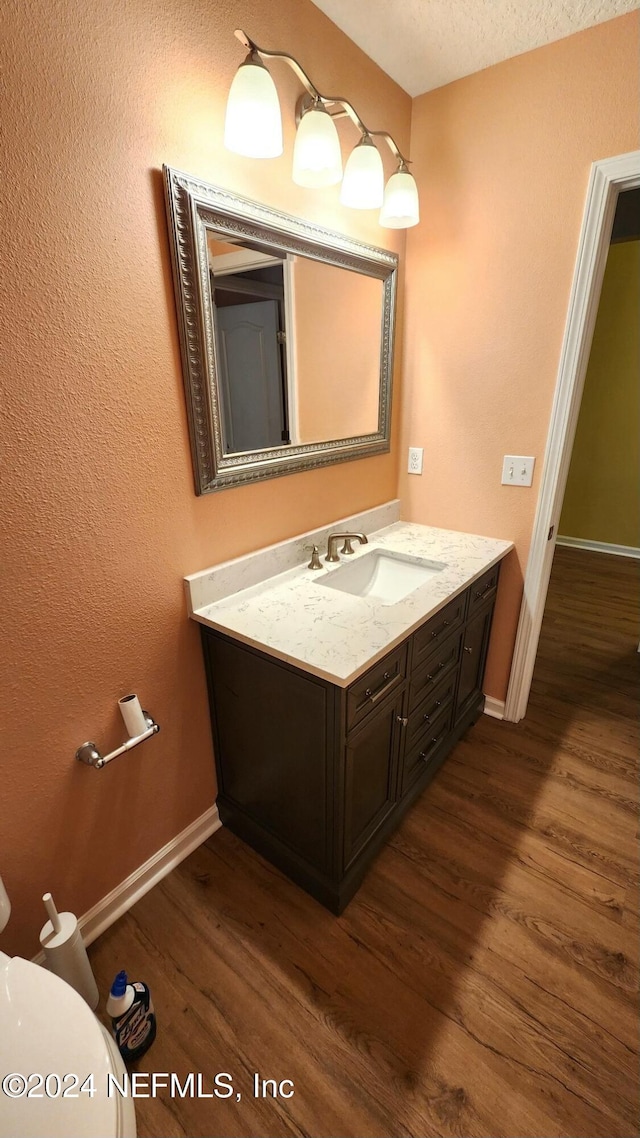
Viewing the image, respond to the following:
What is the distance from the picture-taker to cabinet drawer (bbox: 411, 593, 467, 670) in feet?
4.93

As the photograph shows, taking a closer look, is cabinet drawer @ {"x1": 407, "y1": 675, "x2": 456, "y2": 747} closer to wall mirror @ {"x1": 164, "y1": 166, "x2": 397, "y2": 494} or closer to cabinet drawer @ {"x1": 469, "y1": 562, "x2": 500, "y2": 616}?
cabinet drawer @ {"x1": 469, "y1": 562, "x2": 500, "y2": 616}

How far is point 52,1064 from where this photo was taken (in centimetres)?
79

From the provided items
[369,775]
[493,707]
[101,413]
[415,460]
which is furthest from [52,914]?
[415,460]

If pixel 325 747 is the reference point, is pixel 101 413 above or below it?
above

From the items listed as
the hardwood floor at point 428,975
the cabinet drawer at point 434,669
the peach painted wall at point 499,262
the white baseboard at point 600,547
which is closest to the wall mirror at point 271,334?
the peach painted wall at point 499,262

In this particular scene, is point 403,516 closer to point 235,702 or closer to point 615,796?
point 235,702

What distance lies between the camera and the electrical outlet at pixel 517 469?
1.94 meters

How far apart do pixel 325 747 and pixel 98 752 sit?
58 centimetres

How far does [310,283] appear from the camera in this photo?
1.60m

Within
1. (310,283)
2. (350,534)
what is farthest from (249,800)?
(310,283)

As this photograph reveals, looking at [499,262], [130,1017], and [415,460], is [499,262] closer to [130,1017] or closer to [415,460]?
[415,460]

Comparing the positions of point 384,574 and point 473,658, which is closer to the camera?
point 384,574

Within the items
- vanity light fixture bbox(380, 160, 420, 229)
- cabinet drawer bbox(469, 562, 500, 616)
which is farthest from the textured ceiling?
cabinet drawer bbox(469, 562, 500, 616)

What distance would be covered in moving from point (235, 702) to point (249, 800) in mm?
373
